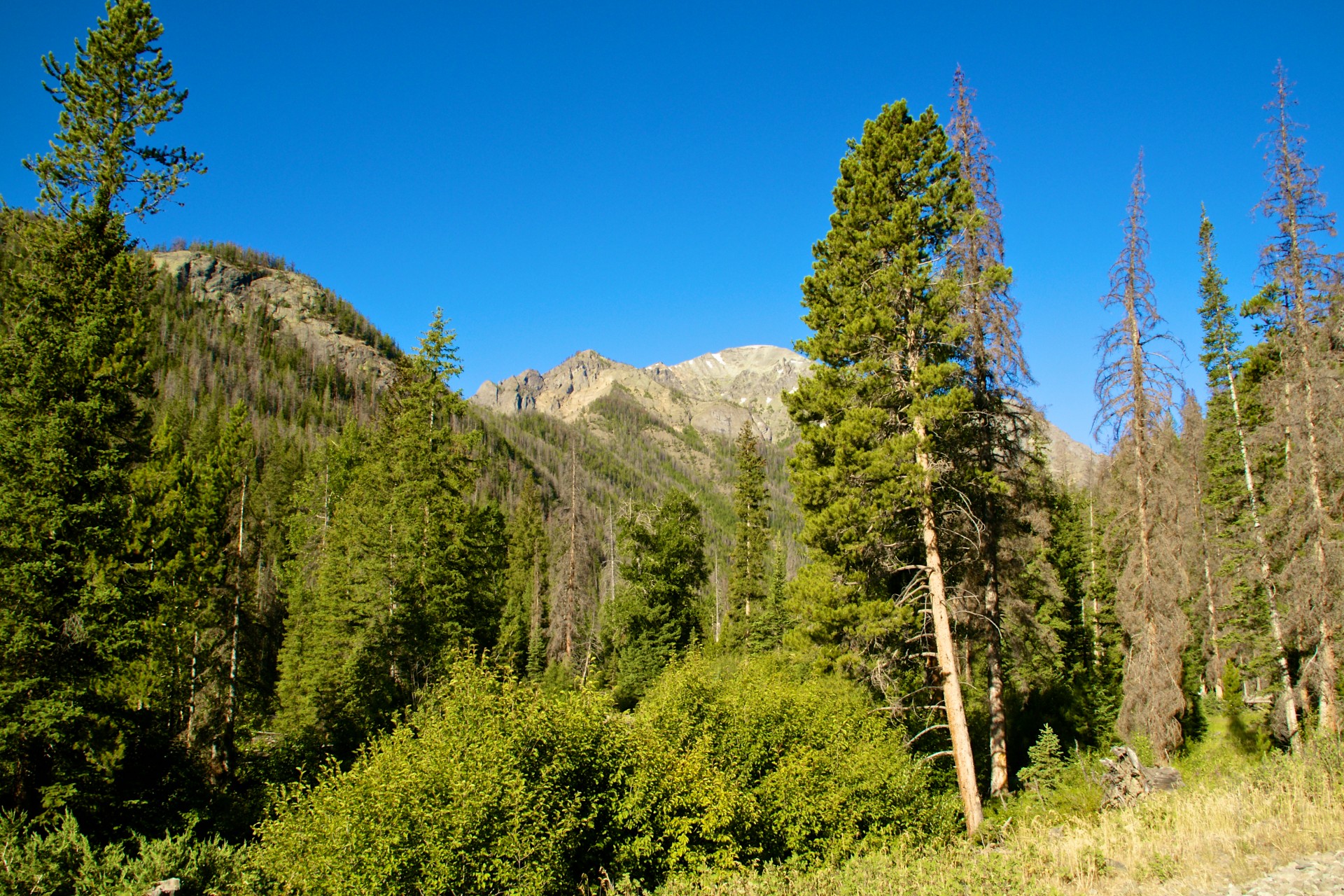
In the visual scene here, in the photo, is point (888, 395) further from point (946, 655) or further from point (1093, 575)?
point (1093, 575)

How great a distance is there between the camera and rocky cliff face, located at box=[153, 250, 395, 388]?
532ft

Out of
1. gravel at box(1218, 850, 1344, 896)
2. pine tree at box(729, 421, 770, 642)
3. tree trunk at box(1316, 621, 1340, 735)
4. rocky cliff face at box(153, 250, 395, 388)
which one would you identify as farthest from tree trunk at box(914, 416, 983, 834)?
rocky cliff face at box(153, 250, 395, 388)

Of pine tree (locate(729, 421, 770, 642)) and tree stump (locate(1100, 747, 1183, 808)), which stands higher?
pine tree (locate(729, 421, 770, 642))

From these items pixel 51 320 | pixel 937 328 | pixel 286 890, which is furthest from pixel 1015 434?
pixel 51 320

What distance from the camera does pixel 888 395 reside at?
44.0 feet

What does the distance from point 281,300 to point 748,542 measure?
611 feet

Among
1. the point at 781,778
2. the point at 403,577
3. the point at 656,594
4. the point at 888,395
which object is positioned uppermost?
the point at 888,395

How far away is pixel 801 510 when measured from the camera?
1577 centimetres

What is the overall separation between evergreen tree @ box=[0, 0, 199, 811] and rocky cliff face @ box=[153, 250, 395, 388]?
494 feet

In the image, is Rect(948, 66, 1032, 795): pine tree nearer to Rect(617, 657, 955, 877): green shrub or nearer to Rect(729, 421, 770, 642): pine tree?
Rect(617, 657, 955, 877): green shrub

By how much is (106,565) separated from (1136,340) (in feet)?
81.8

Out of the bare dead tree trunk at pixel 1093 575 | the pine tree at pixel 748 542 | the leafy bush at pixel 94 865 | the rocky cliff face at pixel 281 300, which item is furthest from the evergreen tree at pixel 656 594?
the rocky cliff face at pixel 281 300

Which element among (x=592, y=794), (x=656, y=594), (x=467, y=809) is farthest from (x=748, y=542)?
(x=467, y=809)

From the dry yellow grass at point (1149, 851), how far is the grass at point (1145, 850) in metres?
0.02
